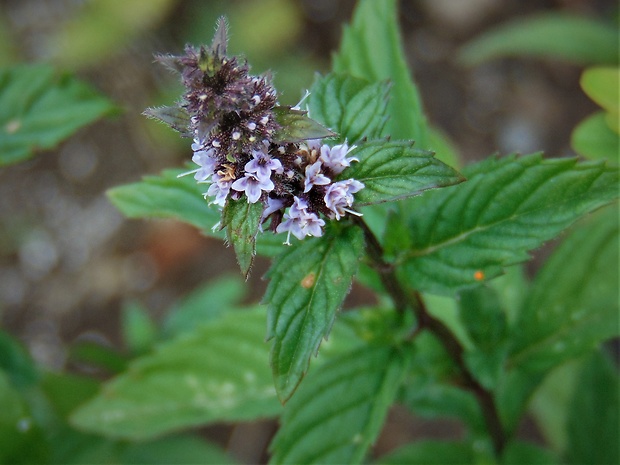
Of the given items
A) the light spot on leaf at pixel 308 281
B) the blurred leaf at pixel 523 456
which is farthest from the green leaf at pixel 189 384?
the light spot on leaf at pixel 308 281

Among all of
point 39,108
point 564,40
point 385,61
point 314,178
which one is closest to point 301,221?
point 314,178

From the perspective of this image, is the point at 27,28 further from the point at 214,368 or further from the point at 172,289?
the point at 214,368

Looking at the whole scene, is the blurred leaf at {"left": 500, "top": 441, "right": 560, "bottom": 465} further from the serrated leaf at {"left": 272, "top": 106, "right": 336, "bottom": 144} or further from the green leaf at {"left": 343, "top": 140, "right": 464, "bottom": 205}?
the serrated leaf at {"left": 272, "top": 106, "right": 336, "bottom": 144}

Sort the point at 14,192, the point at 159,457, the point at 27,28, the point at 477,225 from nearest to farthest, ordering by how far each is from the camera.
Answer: the point at 477,225
the point at 159,457
the point at 14,192
the point at 27,28

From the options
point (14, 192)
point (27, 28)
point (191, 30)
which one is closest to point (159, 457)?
point (14, 192)

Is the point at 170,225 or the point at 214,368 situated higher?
the point at 170,225

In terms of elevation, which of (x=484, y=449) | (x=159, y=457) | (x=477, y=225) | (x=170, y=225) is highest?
(x=170, y=225)

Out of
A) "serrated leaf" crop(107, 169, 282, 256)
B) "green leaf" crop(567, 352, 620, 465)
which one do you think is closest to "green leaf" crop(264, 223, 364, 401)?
"serrated leaf" crop(107, 169, 282, 256)
